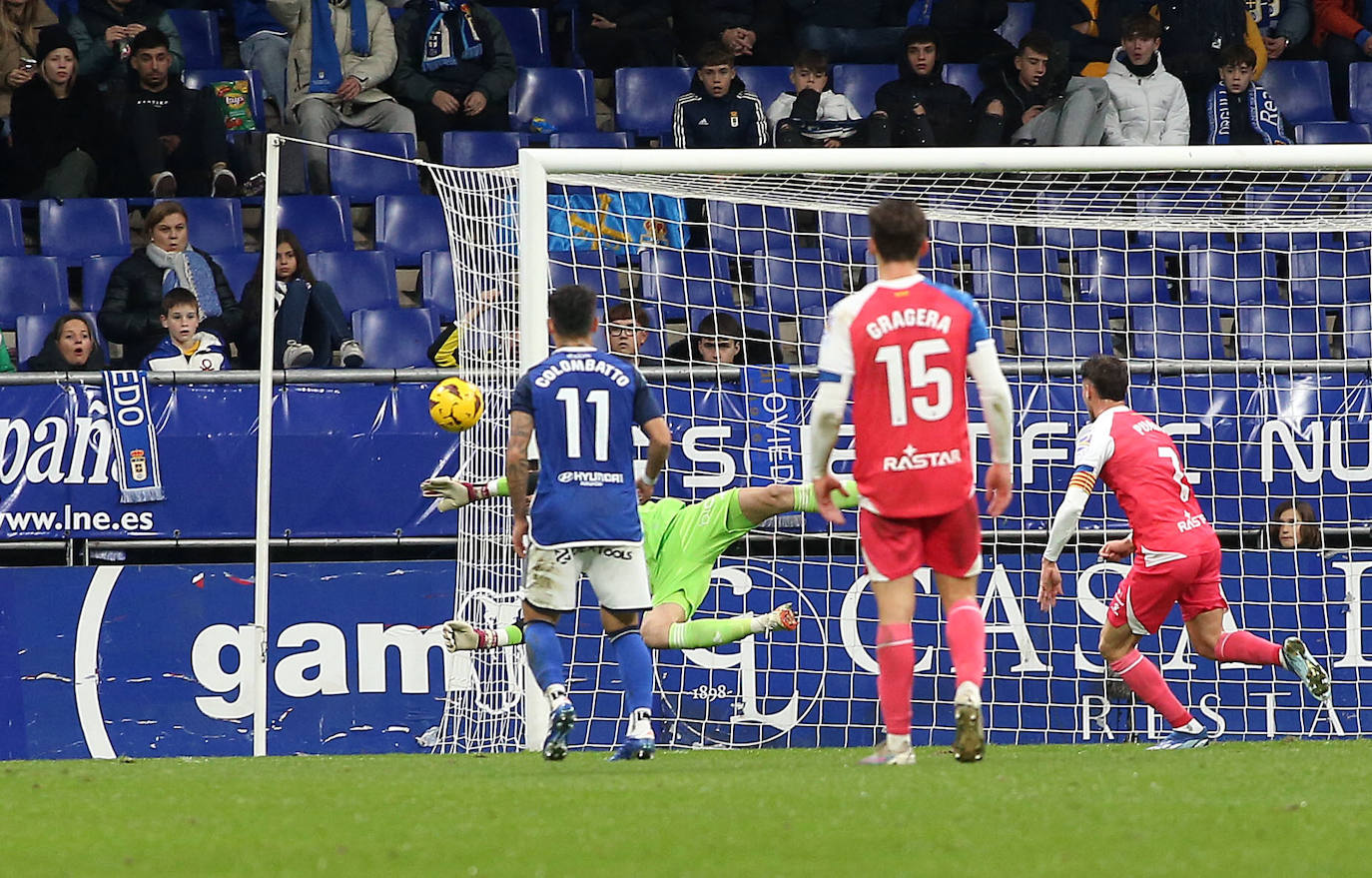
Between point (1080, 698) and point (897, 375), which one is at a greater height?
point (897, 375)

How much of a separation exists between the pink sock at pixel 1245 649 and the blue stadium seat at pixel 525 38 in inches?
347

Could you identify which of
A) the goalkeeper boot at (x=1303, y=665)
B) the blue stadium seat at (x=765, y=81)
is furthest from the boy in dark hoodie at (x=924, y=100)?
the goalkeeper boot at (x=1303, y=665)

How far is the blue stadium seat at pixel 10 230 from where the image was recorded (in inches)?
515

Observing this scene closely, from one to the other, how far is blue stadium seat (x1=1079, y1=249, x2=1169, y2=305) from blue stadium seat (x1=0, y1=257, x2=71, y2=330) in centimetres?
657

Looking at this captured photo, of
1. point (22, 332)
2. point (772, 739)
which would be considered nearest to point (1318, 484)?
point (772, 739)

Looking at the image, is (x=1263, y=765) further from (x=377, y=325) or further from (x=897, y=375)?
(x=377, y=325)

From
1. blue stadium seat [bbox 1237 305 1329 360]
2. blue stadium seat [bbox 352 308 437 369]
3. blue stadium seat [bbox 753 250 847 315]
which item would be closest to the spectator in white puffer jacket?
blue stadium seat [bbox 1237 305 1329 360]

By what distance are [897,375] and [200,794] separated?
2620 mm

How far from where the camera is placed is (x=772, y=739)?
10.3m

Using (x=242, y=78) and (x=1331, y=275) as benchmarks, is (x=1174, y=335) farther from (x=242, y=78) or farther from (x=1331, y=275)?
(x=242, y=78)

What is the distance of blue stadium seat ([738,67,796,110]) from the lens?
14.8 meters

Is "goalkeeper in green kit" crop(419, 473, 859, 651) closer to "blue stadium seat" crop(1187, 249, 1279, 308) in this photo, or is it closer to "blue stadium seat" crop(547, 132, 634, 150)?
"blue stadium seat" crop(1187, 249, 1279, 308)

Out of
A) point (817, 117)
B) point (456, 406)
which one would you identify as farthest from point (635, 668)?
point (817, 117)

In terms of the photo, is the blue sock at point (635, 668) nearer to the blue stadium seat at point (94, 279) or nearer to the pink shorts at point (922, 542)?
the pink shorts at point (922, 542)
